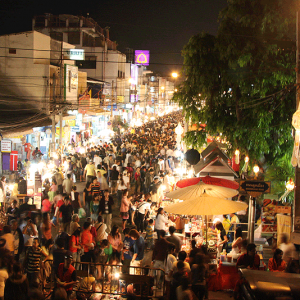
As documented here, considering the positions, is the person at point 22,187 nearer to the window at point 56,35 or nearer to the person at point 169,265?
the person at point 169,265

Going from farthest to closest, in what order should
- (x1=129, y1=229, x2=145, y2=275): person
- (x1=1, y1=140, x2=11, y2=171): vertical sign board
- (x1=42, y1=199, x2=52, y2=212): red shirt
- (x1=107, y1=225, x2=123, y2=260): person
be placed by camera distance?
(x1=1, y1=140, x2=11, y2=171): vertical sign board
(x1=42, y1=199, x2=52, y2=212): red shirt
(x1=107, y1=225, x2=123, y2=260): person
(x1=129, y1=229, x2=145, y2=275): person

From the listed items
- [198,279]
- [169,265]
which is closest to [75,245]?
[169,265]

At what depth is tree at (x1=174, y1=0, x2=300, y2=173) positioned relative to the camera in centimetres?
1007

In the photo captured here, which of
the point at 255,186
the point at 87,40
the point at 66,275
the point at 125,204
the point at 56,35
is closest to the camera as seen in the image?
the point at 66,275

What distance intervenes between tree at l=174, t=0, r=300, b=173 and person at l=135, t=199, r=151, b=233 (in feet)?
11.5

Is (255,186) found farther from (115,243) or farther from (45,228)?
(45,228)

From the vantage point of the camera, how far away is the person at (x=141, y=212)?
10.5 m

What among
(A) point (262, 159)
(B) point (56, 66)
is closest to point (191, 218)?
(A) point (262, 159)

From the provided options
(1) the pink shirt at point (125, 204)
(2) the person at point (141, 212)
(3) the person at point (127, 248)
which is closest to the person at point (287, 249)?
Result: (3) the person at point (127, 248)

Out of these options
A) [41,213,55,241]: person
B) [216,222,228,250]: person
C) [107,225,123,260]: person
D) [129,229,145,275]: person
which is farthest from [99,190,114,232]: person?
[216,222,228,250]: person

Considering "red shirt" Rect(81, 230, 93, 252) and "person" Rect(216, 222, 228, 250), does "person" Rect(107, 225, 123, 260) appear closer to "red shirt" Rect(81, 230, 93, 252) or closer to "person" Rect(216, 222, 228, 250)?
"red shirt" Rect(81, 230, 93, 252)

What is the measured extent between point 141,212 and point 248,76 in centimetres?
530

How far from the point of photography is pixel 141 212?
34.5ft

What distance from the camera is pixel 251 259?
668 centimetres
